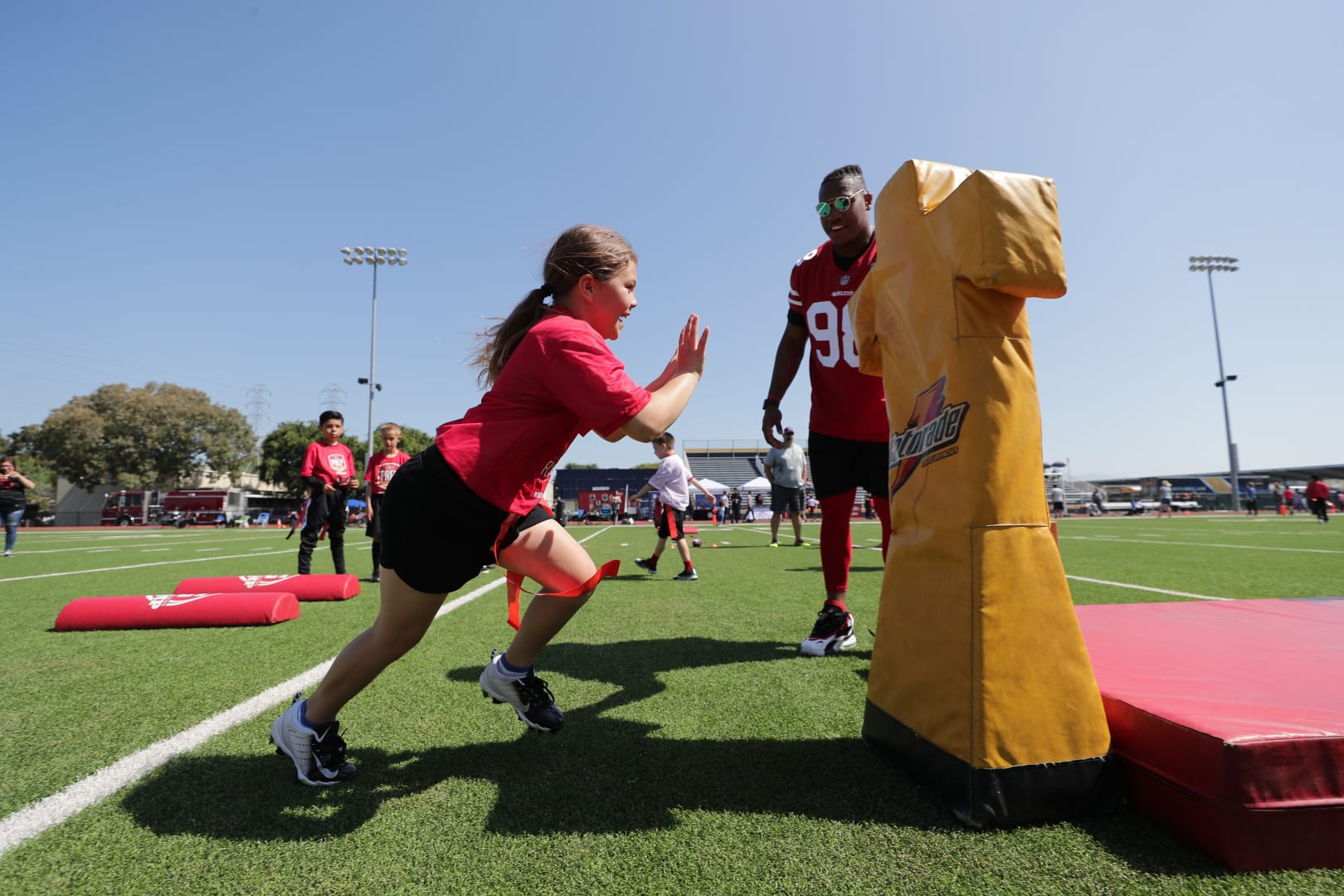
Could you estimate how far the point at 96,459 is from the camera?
48.0 meters

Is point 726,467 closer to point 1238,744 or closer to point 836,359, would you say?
point 836,359

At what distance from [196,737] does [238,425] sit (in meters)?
62.2

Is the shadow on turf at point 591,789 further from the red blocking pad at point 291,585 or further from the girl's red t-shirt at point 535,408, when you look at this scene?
the red blocking pad at point 291,585

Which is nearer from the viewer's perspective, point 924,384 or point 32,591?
point 924,384

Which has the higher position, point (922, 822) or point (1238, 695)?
point (1238, 695)

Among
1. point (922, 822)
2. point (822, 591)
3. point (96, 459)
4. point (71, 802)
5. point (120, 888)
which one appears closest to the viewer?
point (120, 888)

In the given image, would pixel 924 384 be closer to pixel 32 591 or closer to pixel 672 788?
pixel 672 788

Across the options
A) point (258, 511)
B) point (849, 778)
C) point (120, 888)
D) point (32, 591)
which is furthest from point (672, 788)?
point (258, 511)

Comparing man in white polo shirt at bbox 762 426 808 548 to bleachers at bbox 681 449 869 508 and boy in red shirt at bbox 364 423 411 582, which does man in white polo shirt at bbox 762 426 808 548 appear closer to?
boy in red shirt at bbox 364 423 411 582

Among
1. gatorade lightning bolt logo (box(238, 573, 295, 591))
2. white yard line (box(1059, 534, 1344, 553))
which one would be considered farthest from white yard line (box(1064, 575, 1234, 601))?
gatorade lightning bolt logo (box(238, 573, 295, 591))

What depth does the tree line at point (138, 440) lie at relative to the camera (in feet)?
156

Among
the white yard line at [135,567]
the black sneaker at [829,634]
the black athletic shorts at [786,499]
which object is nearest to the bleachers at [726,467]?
the black athletic shorts at [786,499]

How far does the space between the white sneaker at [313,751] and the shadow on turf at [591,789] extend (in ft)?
0.13

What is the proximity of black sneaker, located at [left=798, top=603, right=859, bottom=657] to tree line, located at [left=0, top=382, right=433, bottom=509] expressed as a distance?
164ft
